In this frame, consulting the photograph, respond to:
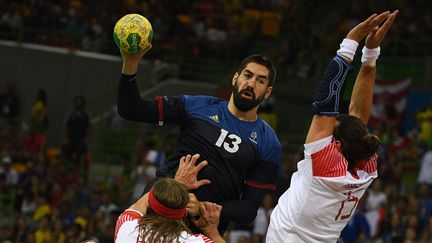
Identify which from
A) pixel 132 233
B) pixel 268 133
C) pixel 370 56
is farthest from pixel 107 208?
pixel 132 233

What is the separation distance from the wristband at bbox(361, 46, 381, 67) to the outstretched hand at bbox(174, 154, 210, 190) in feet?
4.53

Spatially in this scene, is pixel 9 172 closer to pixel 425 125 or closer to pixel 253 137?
pixel 425 125

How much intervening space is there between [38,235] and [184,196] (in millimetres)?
11969

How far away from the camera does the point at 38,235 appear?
57.7 ft

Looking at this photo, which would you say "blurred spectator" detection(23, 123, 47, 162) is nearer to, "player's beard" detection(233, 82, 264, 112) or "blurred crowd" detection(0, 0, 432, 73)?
"blurred crowd" detection(0, 0, 432, 73)

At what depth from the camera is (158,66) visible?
25406 mm

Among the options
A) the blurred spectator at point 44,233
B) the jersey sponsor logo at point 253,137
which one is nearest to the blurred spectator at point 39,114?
the blurred spectator at point 44,233

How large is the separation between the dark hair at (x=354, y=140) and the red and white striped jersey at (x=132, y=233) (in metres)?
1.07

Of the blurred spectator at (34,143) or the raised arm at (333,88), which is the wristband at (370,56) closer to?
the raised arm at (333,88)

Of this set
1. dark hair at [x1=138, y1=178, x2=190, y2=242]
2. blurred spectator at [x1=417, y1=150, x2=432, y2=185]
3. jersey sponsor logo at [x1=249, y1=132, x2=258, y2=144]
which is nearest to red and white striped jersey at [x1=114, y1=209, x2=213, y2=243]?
dark hair at [x1=138, y1=178, x2=190, y2=242]

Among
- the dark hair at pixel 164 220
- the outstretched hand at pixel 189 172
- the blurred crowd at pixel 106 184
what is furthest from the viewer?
the blurred crowd at pixel 106 184

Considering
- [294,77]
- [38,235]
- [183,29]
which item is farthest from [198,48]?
[38,235]

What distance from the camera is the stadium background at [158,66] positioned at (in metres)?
21.0

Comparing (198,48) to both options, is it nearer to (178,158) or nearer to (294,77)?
(294,77)
